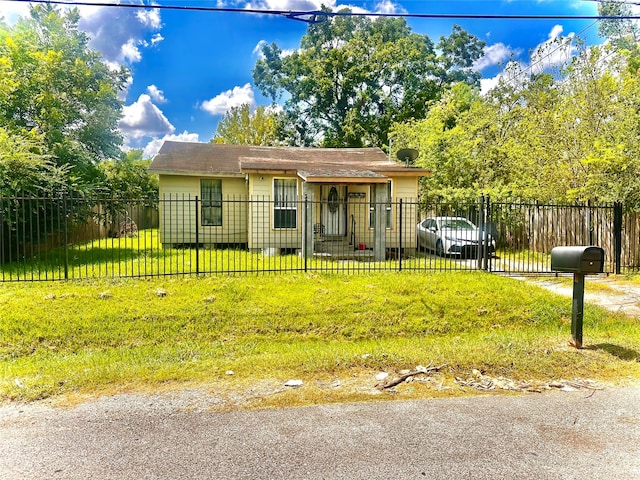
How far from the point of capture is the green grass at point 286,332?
15.9 ft

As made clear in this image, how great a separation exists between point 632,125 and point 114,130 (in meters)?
18.7

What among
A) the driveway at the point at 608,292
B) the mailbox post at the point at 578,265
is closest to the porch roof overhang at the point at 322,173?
the driveway at the point at 608,292

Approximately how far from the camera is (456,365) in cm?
494

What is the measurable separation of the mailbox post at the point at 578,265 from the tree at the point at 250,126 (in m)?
29.7

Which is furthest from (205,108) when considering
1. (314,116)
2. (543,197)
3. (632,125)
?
(632,125)

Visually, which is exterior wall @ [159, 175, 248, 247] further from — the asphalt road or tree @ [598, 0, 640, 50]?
tree @ [598, 0, 640, 50]

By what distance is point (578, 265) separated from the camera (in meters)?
5.25

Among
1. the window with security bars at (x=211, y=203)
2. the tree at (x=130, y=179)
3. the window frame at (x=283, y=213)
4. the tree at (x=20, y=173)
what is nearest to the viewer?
the tree at (x=20, y=173)

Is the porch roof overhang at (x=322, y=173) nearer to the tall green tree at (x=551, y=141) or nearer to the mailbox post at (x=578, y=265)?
the tall green tree at (x=551, y=141)

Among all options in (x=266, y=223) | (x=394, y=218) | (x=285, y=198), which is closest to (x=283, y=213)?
(x=285, y=198)

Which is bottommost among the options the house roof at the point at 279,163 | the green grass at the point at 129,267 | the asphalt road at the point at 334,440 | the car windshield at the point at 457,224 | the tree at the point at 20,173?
the asphalt road at the point at 334,440

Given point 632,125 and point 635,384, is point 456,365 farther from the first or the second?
point 632,125

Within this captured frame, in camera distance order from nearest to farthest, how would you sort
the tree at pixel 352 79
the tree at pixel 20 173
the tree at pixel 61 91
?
the tree at pixel 20 173, the tree at pixel 61 91, the tree at pixel 352 79

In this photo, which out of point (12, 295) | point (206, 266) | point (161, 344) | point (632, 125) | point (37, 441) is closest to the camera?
point (37, 441)
